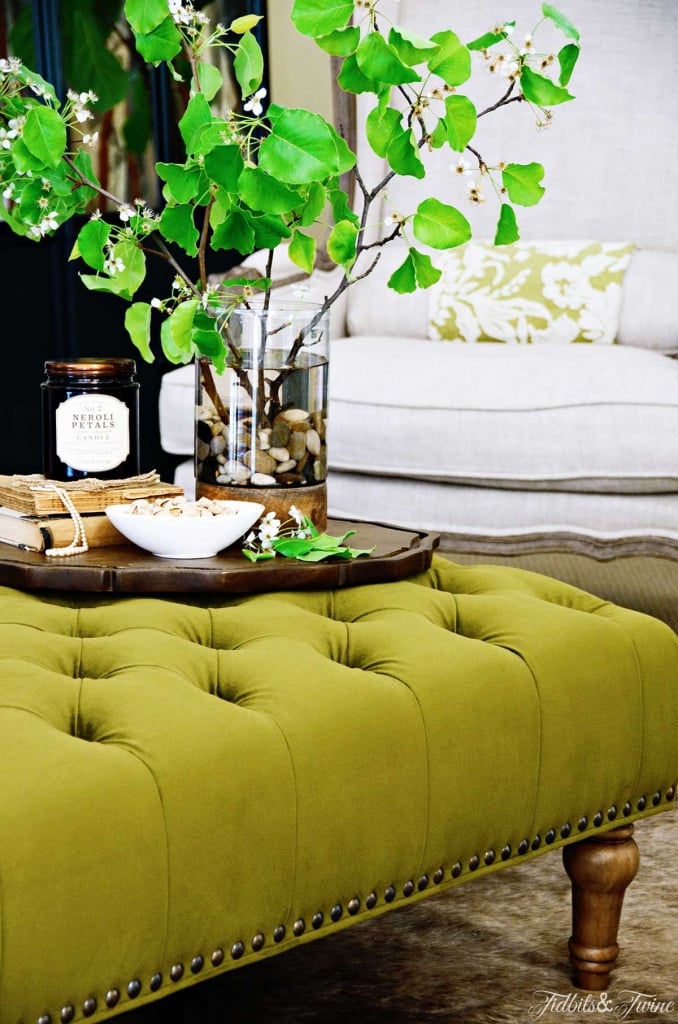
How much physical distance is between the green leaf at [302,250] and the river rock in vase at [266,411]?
0.16 ft

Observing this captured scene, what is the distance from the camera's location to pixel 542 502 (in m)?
2.01

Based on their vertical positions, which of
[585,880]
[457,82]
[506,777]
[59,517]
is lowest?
[585,880]

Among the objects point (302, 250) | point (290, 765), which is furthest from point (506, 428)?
point (290, 765)

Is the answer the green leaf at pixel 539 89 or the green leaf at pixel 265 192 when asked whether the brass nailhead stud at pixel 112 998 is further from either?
the green leaf at pixel 539 89

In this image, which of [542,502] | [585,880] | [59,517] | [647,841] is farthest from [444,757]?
[542,502]

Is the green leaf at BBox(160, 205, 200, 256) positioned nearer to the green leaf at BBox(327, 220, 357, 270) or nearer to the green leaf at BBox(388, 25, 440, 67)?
the green leaf at BBox(327, 220, 357, 270)

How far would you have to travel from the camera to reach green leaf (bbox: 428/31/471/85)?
3.51 ft

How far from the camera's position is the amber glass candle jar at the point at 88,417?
1270 millimetres

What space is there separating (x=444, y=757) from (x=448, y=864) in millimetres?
86

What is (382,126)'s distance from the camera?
109 cm

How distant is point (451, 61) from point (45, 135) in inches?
15.0

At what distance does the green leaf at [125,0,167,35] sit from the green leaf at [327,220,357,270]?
0.84 ft

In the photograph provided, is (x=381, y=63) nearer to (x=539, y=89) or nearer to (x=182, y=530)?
(x=539, y=89)

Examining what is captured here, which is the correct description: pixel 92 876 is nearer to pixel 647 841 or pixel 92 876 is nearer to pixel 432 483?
pixel 647 841
